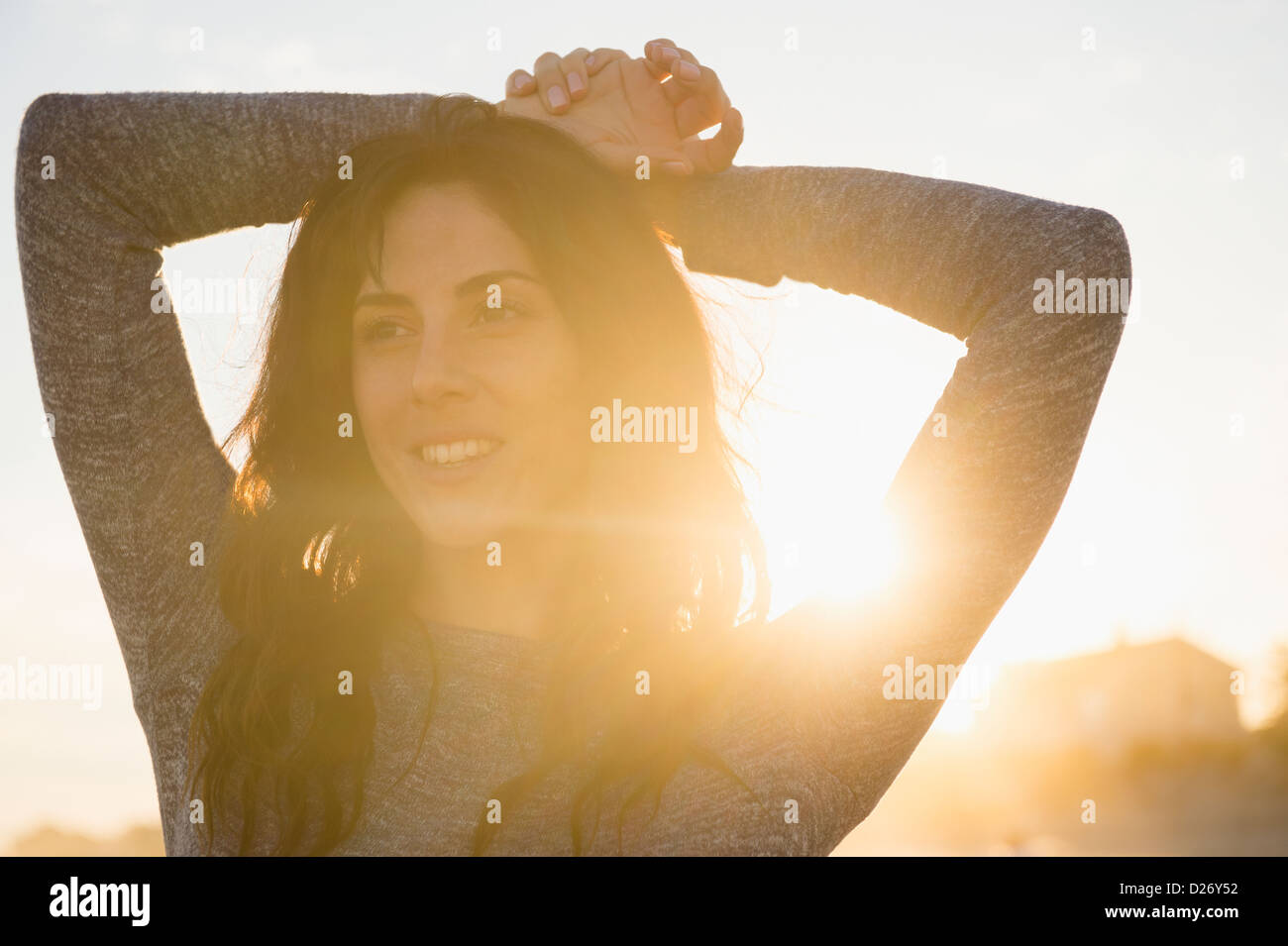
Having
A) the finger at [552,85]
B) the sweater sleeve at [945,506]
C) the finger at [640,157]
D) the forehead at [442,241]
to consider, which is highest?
the finger at [552,85]

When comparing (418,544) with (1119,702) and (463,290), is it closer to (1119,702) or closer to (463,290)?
(463,290)

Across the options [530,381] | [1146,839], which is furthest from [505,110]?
[1146,839]

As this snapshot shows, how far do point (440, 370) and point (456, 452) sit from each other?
8.6 inches

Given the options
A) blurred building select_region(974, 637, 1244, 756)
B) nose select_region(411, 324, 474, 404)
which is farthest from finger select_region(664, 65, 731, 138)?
blurred building select_region(974, 637, 1244, 756)

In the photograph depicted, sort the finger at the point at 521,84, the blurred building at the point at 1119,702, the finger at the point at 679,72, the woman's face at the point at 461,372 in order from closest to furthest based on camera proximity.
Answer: the woman's face at the point at 461,372 < the finger at the point at 679,72 < the finger at the point at 521,84 < the blurred building at the point at 1119,702

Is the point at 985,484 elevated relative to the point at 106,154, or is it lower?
lower

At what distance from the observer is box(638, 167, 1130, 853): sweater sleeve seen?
231 cm

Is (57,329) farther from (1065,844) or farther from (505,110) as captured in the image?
(1065,844)

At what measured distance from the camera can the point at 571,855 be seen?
244 centimetres

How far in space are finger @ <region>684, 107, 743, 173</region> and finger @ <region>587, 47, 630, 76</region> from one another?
314 mm

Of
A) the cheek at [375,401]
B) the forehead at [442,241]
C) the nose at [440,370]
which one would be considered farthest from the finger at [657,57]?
the cheek at [375,401]

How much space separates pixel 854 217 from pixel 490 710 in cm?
163

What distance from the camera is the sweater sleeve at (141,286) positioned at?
2.56 metres

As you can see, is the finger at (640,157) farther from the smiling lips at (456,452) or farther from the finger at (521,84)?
the smiling lips at (456,452)
